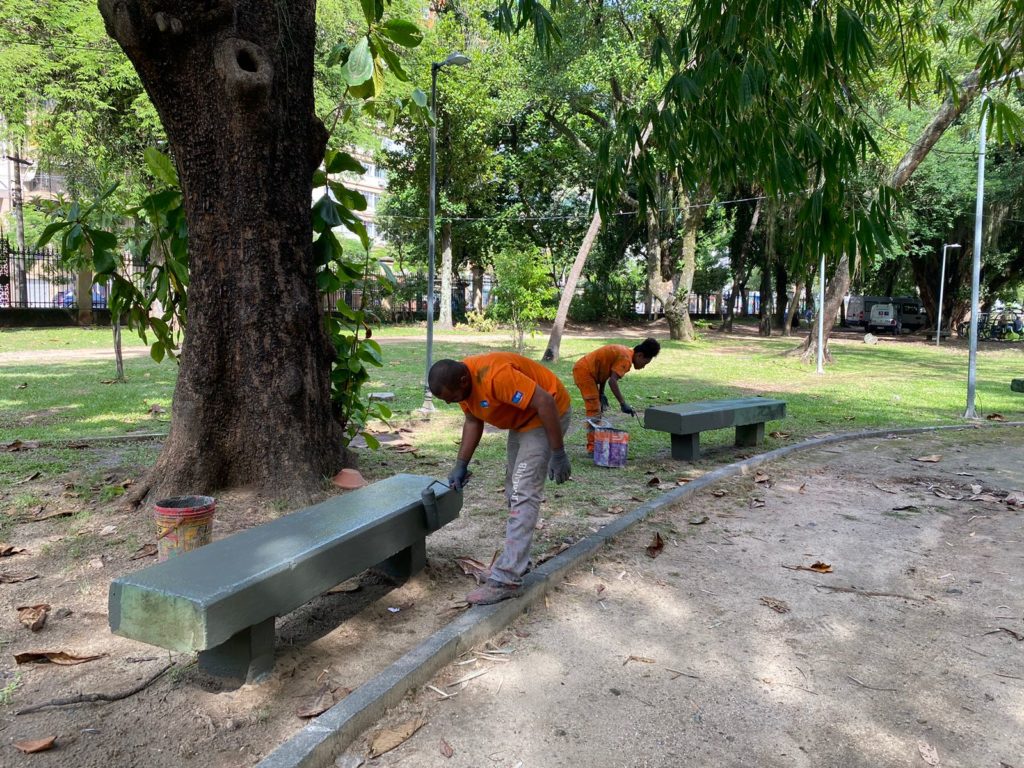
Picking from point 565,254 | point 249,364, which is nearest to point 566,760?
point 249,364

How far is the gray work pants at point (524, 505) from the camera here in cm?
384

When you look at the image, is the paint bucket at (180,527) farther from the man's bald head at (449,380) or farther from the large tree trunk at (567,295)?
the large tree trunk at (567,295)

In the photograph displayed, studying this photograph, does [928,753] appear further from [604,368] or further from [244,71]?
[244,71]

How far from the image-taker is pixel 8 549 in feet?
14.4

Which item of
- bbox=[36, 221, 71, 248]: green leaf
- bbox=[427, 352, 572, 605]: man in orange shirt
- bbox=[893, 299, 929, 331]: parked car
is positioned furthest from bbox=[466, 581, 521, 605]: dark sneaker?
bbox=[893, 299, 929, 331]: parked car

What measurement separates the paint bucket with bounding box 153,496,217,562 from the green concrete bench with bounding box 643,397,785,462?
470 centimetres

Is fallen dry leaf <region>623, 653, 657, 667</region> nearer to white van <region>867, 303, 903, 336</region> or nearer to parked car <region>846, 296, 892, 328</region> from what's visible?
white van <region>867, 303, 903, 336</region>

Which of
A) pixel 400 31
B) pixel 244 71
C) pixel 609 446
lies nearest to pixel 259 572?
pixel 244 71

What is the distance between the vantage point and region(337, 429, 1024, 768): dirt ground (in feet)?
9.03

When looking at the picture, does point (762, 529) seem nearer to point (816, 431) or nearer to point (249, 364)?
point (249, 364)

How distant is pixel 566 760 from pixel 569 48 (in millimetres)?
21143

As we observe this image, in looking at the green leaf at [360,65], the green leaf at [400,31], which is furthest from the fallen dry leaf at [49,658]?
the green leaf at [400,31]

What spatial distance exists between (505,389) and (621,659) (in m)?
1.42

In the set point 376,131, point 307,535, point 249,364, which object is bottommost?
point 307,535
